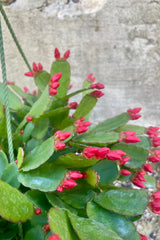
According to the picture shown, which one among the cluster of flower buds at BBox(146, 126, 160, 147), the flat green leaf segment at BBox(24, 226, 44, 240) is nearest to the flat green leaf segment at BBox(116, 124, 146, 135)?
the cluster of flower buds at BBox(146, 126, 160, 147)

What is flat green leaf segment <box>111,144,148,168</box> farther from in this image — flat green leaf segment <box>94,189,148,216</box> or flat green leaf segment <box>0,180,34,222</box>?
flat green leaf segment <box>0,180,34,222</box>

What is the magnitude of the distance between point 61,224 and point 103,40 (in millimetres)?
984

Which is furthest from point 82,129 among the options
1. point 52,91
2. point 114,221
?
point 114,221

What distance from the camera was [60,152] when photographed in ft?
1.85

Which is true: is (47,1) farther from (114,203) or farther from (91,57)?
(114,203)

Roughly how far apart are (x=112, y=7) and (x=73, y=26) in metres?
0.21

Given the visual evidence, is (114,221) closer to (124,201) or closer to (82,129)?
(124,201)

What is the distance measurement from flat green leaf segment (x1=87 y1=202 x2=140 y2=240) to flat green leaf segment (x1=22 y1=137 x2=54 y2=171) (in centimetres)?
15

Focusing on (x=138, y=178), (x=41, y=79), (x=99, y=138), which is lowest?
(x=138, y=178)

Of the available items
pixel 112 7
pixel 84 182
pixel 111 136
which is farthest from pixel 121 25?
pixel 84 182

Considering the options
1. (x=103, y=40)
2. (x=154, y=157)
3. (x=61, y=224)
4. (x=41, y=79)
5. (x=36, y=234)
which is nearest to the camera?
(x=61, y=224)

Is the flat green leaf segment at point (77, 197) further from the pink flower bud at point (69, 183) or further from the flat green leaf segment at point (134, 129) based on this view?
the flat green leaf segment at point (134, 129)

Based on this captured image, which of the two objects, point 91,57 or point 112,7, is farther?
point 91,57

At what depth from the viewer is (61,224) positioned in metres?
0.40
